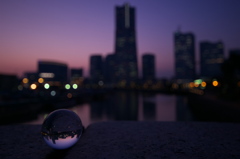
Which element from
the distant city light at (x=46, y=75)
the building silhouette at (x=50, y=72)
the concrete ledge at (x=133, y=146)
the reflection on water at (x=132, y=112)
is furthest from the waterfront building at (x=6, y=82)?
the distant city light at (x=46, y=75)

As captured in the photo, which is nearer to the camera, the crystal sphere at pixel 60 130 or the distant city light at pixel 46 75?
the crystal sphere at pixel 60 130

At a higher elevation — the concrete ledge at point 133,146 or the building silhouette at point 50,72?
the building silhouette at point 50,72

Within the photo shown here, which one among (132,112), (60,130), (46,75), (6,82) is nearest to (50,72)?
(46,75)

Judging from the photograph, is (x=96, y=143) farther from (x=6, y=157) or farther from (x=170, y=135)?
(x=170, y=135)

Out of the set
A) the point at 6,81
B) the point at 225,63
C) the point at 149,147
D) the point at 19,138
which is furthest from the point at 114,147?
the point at 6,81

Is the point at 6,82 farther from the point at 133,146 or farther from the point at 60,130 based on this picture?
the point at 133,146

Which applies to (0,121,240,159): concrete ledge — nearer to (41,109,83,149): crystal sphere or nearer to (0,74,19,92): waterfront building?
(41,109,83,149): crystal sphere

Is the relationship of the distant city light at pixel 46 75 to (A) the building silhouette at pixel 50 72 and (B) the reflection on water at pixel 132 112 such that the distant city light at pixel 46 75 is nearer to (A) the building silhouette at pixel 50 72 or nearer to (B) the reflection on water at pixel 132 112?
(A) the building silhouette at pixel 50 72

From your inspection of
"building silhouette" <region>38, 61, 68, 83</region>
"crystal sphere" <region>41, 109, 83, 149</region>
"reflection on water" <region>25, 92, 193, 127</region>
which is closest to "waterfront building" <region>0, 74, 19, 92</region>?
"reflection on water" <region>25, 92, 193, 127</region>
